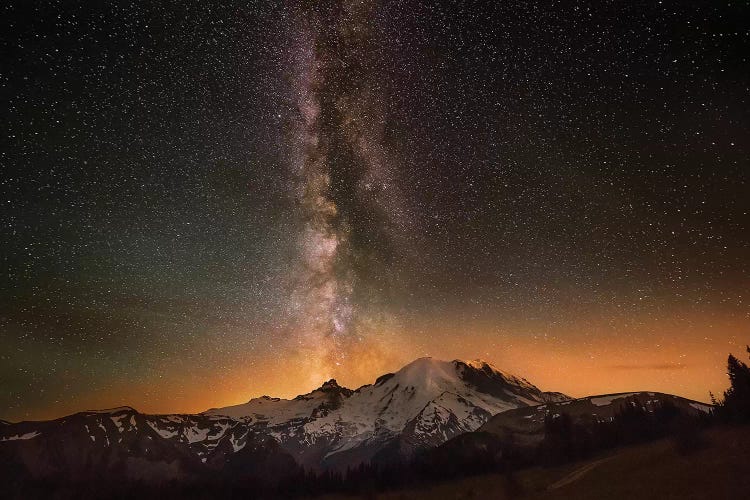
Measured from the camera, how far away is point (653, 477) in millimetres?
59938

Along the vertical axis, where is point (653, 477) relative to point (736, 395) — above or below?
below

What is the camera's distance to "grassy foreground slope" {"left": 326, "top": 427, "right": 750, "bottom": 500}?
164 feet

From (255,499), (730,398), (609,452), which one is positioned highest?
(730,398)

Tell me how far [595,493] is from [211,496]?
133320mm

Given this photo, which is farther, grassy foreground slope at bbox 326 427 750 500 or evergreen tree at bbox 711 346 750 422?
evergreen tree at bbox 711 346 750 422

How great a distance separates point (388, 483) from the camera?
128500 mm

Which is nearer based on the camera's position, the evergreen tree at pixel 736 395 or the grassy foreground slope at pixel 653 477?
the grassy foreground slope at pixel 653 477

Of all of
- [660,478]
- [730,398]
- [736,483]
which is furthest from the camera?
[730,398]

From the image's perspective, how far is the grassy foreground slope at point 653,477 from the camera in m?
50.1

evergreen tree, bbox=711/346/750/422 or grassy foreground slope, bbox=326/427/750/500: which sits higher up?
evergreen tree, bbox=711/346/750/422

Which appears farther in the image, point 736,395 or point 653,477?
point 736,395

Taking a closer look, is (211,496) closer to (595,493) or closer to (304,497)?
(304,497)

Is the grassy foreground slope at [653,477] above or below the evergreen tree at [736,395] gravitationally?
below

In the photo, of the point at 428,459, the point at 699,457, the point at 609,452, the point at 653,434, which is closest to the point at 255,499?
the point at 428,459
